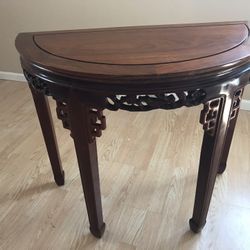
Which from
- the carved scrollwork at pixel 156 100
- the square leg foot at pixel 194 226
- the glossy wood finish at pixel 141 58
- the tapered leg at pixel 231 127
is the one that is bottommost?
the square leg foot at pixel 194 226

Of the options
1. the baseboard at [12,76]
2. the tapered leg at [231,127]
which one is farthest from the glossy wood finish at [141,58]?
the baseboard at [12,76]

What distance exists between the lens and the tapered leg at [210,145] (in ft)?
2.44

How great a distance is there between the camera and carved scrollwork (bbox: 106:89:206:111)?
0.69 m

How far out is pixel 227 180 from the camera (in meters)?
1.32

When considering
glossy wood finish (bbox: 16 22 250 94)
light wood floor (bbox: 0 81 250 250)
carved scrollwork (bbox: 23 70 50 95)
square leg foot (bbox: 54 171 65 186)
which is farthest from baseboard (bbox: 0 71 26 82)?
carved scrollwork (bbox: 23 70 50 95)

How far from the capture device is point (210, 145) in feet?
2.72

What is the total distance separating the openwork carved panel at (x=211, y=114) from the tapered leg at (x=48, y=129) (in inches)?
21.2

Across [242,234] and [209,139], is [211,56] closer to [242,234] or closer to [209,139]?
[209,139]

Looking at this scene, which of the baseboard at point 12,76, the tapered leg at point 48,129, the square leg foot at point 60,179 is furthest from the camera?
the baseboard at point 12,76

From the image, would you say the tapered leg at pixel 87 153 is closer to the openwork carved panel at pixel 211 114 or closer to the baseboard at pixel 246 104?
the openwork carved panel at pixel 211 114

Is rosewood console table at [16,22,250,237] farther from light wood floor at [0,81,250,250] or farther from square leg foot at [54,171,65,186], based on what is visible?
square leg foot at [54,171,65,186]

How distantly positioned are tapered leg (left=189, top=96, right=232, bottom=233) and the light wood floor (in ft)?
0.49

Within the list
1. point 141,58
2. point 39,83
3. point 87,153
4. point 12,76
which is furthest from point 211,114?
point 12,76

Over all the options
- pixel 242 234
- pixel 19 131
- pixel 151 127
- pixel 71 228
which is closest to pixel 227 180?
pixel 242 234
